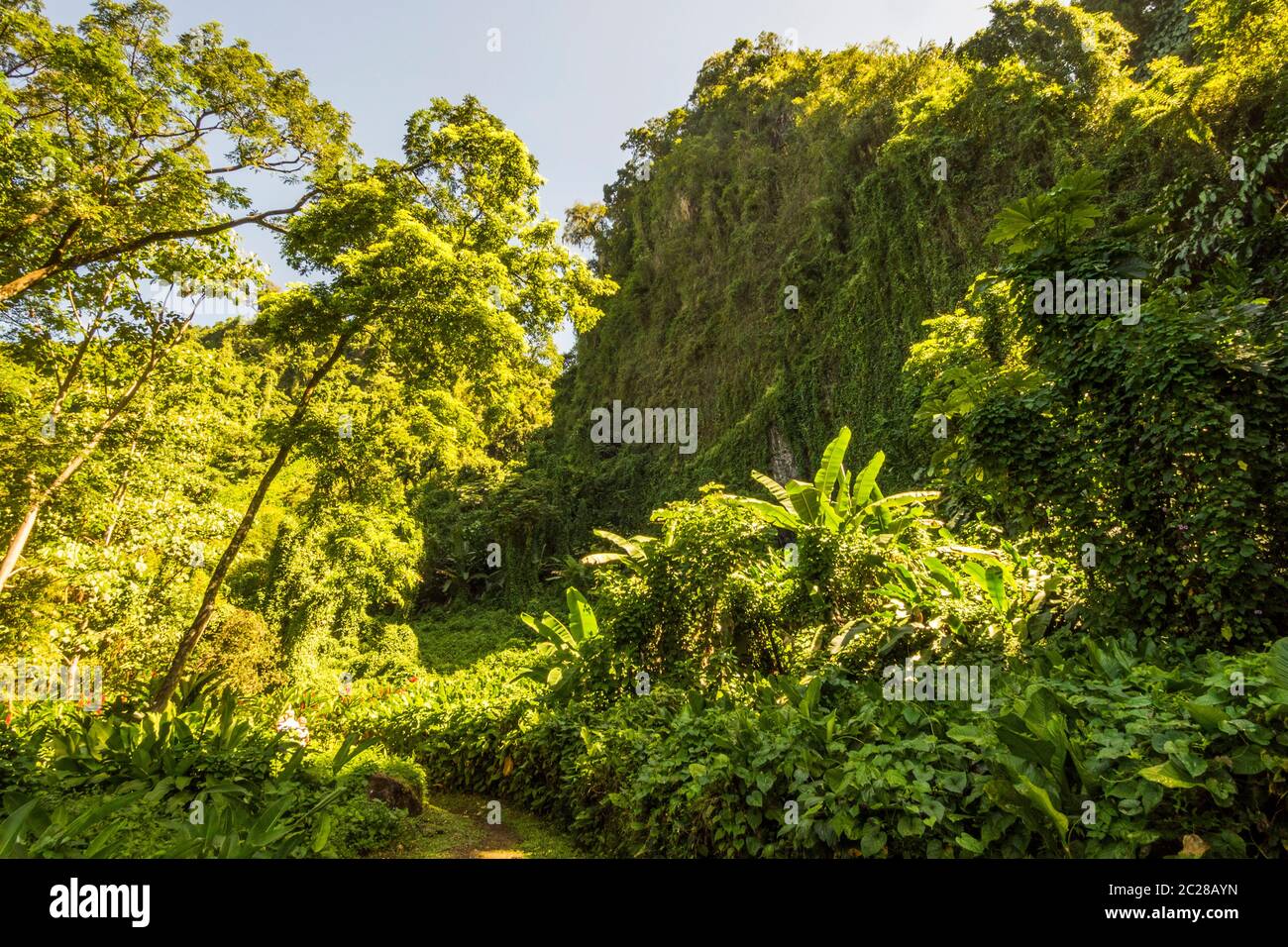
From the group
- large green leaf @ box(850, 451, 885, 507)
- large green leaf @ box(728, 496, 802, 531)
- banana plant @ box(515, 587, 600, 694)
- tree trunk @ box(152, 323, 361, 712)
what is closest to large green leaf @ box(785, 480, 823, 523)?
large green leaf @ box(728, 496, 802, 531)

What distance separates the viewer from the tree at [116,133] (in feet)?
18.2

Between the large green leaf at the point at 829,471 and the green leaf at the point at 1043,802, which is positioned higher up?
the large green leaf at the point at 829,471

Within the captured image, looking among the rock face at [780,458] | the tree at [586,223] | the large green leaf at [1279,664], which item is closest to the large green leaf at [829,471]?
the large green leaf at [1279,664]

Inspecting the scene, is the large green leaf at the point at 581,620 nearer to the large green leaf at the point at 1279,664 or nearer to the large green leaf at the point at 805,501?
the large green leaf at the point at 805,501

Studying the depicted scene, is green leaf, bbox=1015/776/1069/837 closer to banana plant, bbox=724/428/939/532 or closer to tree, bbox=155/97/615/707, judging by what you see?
banana plant, bbox=724/428/939/532

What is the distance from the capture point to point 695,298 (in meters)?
22.0

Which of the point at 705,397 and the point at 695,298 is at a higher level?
the point at 695,298

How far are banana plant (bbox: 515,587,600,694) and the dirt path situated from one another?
4.42ft

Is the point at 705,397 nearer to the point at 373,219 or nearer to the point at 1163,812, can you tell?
the point at 373,219

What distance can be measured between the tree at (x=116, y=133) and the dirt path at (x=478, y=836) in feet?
19.5

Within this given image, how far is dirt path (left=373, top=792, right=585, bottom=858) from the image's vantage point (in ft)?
16.8
